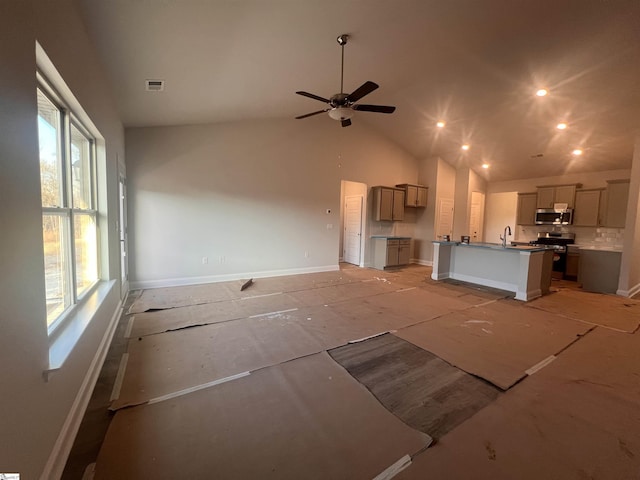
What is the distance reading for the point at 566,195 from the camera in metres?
6.50

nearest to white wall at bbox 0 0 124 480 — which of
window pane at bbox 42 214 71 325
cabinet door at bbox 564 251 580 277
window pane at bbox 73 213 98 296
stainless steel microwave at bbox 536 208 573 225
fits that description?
window pane at bbox 42 214 71 325

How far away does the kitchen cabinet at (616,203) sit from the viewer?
219 inches

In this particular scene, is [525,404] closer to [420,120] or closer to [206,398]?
[206,398]

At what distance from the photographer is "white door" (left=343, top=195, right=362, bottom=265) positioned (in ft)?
24.6

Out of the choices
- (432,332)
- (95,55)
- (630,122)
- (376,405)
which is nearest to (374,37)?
(95,55)

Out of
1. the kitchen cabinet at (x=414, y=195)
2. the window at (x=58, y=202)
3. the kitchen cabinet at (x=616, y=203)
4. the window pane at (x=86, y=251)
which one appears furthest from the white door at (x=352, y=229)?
the window at (x=58, y=202)

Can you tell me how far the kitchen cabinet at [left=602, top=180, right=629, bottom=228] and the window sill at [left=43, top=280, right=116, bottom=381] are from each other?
886 cm

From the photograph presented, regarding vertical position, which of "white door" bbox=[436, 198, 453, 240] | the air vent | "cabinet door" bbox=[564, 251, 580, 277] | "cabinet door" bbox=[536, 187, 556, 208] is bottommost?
"cabinet door" bbox=[564, 251, 580, 277]

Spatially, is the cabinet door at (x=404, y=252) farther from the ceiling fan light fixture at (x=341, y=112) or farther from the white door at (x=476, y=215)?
the ceiling fan light fixture at (x=341, y=112)

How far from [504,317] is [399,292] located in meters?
1.63

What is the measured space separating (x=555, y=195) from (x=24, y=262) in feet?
30.2

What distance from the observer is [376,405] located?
75.8 inches

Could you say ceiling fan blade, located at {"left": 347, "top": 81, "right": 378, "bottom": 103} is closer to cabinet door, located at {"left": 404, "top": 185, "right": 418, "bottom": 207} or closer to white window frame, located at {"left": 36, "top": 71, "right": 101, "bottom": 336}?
white window frame, located at {"left": 36, "top": 71, "right": 101, "bottom": 336}

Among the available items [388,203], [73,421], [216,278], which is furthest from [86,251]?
[388,203]
